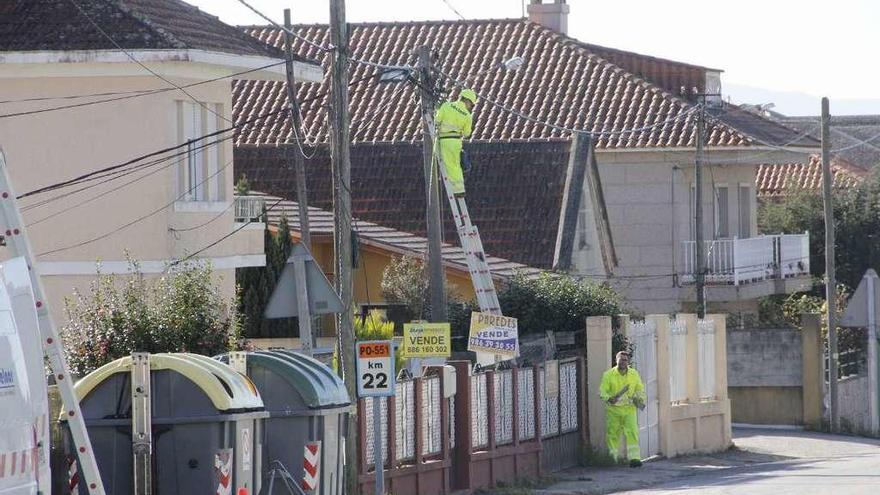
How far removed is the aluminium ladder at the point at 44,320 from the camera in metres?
10.0

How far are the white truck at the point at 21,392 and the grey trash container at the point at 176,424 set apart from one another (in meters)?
3.05

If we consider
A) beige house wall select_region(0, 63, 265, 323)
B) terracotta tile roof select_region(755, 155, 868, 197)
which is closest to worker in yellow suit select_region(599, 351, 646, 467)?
beige house wall select_region(0, 63, 265, 323)

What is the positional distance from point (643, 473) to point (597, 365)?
1.82m

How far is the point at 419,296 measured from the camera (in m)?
30.8

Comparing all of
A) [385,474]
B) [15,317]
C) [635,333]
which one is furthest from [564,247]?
[15,317]

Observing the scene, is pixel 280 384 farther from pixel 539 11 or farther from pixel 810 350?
pixel 539 11

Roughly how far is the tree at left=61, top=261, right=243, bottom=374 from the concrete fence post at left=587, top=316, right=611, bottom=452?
6730mm

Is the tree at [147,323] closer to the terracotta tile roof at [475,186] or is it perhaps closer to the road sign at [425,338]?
the road sign at [425,338]

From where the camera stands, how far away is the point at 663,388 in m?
26.6

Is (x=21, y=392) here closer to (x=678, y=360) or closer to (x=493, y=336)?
(x=493, y=336)

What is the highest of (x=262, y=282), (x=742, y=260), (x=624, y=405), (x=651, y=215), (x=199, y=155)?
(x=651, y=215)

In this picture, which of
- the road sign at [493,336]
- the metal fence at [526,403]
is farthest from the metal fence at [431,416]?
the metal fence at [526,403]

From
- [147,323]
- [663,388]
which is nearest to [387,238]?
[663,388]

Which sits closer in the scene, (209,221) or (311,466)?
(311,466)
